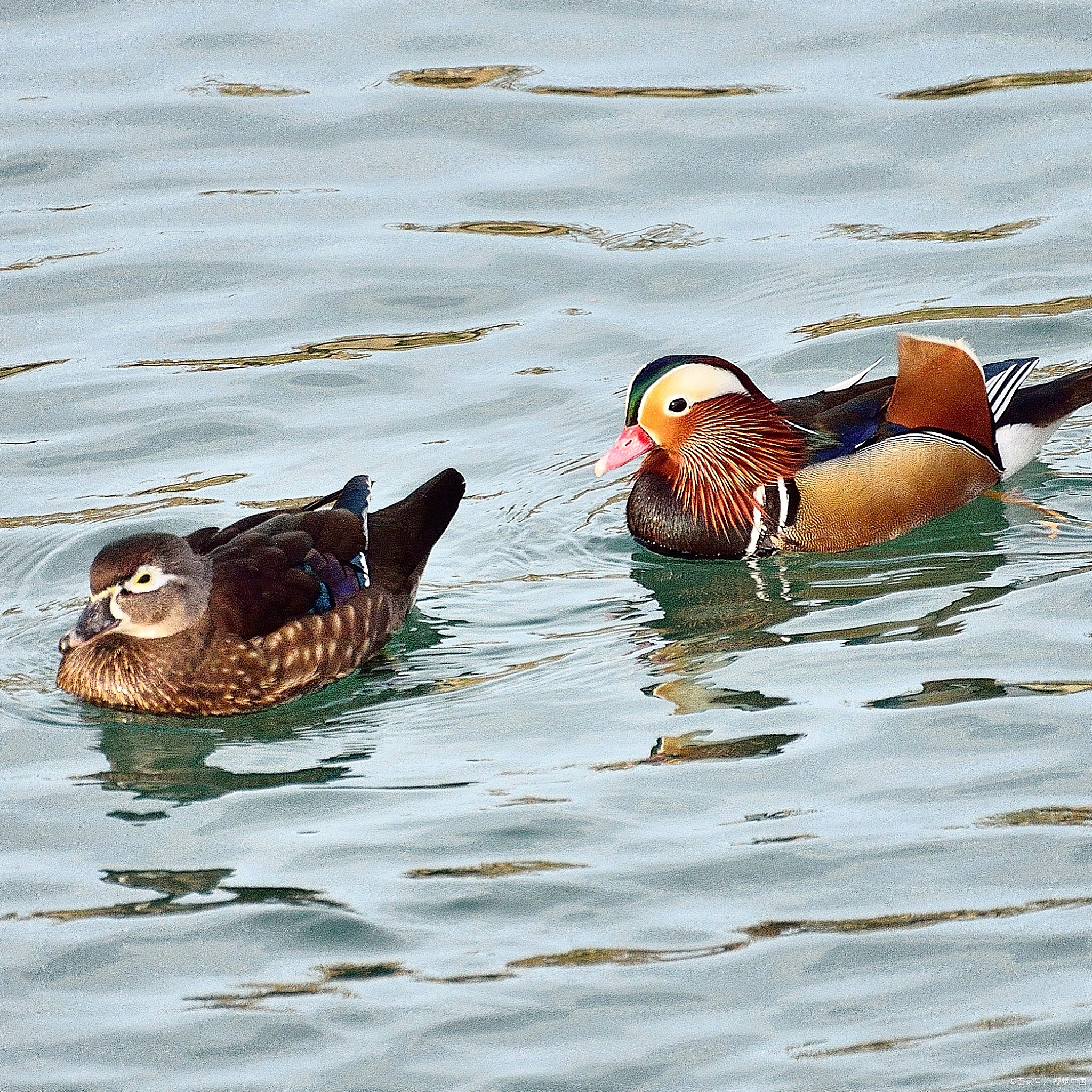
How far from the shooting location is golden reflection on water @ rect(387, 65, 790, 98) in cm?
1318

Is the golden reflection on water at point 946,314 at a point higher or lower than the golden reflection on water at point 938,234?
lower

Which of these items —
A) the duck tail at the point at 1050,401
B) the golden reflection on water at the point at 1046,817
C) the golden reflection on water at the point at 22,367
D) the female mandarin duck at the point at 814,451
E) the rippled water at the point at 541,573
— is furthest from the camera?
the golden reflection on water at the point at 22,367

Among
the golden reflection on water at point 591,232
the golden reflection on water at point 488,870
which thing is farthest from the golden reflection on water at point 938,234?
the golden reflection on water at point 488,870

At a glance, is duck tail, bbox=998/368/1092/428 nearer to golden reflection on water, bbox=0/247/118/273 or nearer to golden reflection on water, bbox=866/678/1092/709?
golden reflection on water, bbox=866/678/1092/709

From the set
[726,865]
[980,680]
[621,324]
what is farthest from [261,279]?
[726,865]

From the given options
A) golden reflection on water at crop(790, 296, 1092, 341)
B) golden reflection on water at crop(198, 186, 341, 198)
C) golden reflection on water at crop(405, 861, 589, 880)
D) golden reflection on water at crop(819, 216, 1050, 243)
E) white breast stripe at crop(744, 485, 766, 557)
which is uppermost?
golden reflection on water at crop(198, 186, 341, 198)

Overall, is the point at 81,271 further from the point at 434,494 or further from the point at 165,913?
the point at 165,913

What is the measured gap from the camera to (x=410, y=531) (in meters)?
8.08

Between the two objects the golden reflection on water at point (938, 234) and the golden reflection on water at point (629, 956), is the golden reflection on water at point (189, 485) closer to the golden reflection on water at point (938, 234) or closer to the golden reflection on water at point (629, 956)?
the golden reflection on water at point (938, 234)

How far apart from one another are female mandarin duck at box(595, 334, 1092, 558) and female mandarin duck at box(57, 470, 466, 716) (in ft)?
4.43

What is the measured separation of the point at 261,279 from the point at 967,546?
476 centimetres

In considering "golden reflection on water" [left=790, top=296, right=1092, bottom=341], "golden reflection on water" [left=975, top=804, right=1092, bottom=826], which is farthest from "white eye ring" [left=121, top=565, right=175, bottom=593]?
"golden reflection on water" [left=790, top=296, right=1092, bottom=341]

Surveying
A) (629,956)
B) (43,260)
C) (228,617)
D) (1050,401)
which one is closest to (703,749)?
(629,956)

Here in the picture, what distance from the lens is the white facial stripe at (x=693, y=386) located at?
876 centimetres
